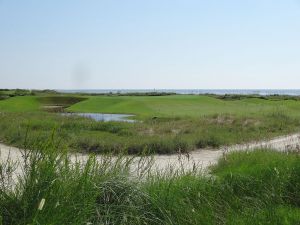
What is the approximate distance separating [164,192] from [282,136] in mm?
13887

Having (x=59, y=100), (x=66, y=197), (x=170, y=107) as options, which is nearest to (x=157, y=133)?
(x=66, y=197)

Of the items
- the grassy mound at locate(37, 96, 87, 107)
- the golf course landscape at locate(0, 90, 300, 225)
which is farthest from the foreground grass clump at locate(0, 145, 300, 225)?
the grassy mound at locate(37, 96, 87, 107)

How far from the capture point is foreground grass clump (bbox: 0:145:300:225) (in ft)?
12.3

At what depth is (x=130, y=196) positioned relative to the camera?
16.1 ft

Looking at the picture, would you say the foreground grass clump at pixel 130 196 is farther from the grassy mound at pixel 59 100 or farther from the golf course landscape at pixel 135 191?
the grassy mound at pixel 59 100

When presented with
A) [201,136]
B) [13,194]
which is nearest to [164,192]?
[13,194]

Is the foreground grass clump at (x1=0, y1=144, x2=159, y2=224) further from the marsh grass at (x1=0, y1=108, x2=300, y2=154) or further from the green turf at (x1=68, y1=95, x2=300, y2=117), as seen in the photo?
the green turf at (x1=68, y1=95, x2=300, y2=117)

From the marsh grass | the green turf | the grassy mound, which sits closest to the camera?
the marsh grass

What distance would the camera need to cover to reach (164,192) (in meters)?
5.26

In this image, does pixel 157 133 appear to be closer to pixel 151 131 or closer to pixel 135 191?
pixel 151 131

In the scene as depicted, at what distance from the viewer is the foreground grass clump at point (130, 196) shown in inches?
148

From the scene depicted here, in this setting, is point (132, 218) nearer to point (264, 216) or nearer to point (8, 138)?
point (264, 216)

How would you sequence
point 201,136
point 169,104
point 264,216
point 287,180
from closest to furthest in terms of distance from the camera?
point 264,216 < point 287,180 < point 201,136 < point 169,104

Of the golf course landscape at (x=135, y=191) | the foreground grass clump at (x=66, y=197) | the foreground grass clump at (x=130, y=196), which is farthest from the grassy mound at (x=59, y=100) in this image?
the foreground grass clump at (x=66, y=197)
